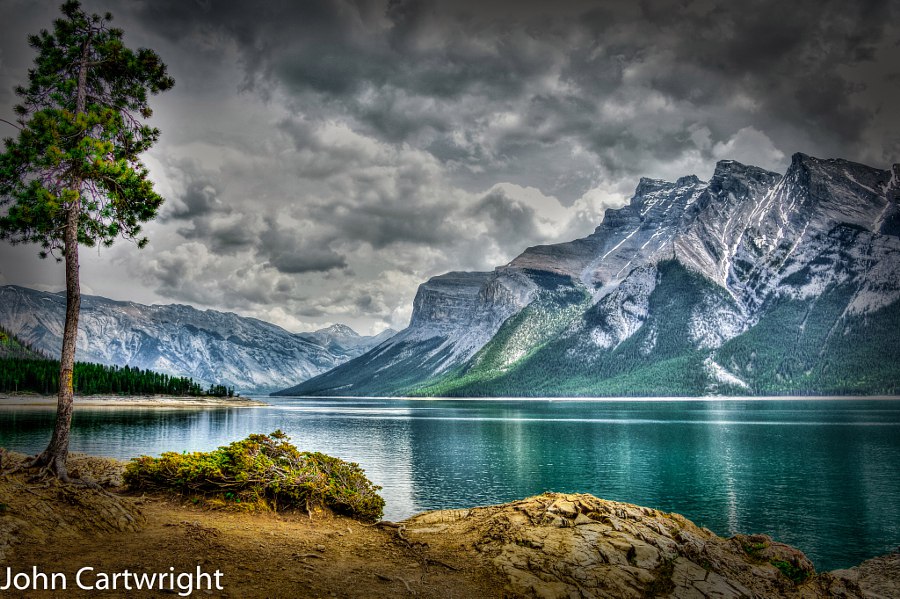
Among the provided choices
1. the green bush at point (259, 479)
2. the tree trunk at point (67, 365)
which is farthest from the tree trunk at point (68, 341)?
the green bush at point (259, 479)

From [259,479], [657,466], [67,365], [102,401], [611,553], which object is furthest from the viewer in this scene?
[102,401]

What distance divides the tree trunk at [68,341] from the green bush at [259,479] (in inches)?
124

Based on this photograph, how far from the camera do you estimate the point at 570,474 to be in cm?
5388

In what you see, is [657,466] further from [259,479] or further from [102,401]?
[102,401]

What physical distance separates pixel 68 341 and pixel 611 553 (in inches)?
719

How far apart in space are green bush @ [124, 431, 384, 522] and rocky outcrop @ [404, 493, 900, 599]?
9.16 feet

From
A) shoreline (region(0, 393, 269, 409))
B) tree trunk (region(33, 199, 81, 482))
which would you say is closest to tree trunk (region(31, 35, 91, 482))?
tree trunk (region(33, 199, 81, 482))

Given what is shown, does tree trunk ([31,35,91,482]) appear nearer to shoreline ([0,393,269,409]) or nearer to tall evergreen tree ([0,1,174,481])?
tall evergreen tree ([0,1,174,481])

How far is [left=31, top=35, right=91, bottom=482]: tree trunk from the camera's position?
16.5m

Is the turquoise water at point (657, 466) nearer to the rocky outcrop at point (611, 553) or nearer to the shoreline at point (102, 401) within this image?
the rocky outcrop at point (611, 553)

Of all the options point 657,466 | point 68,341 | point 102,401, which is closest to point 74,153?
point 68,341

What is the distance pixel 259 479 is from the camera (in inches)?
720

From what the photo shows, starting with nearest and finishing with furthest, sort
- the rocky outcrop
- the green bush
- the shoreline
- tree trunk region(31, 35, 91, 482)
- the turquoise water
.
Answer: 1. the rocky outcrop
2. tree trunk region(31, 35, 91, 482)
3. the green bush
4. the turquoise water
5. the shoreline

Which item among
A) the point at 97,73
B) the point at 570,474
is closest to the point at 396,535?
the point at 97,73
